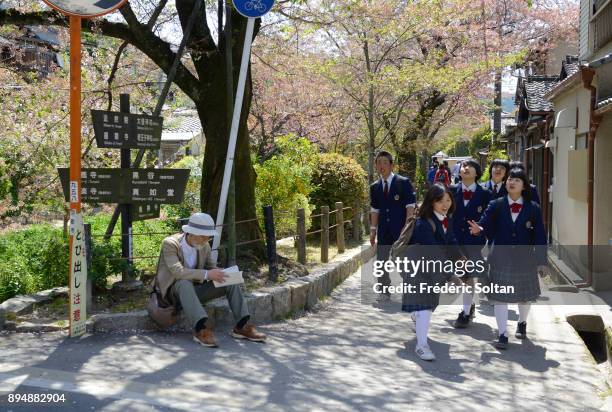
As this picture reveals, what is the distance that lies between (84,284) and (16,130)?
8.22 metres

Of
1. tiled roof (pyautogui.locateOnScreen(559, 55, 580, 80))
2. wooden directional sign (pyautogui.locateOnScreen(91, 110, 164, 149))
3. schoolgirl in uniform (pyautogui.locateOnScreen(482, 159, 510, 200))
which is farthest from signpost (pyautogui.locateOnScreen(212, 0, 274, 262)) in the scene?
tiled roof (pyautogui.locateOnScreen(559, 55, 580, 80))

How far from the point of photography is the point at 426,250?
636 centimetres

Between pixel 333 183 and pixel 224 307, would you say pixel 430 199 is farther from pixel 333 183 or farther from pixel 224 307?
pixel 333 183

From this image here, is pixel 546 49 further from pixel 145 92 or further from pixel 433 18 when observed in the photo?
pixel 145 92

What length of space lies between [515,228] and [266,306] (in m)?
2.81

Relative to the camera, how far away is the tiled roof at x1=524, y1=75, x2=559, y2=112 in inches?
599

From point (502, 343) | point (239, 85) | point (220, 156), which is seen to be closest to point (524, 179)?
point (502, 343)

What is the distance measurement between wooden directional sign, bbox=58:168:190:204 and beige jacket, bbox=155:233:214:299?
4.39ft

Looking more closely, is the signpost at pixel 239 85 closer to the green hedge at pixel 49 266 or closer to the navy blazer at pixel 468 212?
the green hedge at pixel 49 266

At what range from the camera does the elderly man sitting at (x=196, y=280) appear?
6070 mm

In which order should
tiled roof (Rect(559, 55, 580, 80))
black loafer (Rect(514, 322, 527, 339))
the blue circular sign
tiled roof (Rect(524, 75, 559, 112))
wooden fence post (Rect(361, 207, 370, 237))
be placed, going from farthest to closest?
wooden fence post (Rect(361, 207, 370, 237)), tiled roof (Rect(524, 75, 559, 112)), tiled roof (Rect(559, 55, 580, 80)), black loafer (Rect(514, 322, 527, 339)), the blue circular sign

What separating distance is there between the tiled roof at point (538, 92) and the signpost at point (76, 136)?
11.5 metres

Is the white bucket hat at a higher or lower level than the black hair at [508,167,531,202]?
lower

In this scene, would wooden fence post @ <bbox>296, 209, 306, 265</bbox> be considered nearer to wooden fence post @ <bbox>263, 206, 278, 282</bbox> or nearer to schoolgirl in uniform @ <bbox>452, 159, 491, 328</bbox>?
wooden fence post @ <bbox>263, 206, 278, 282</bbox>
